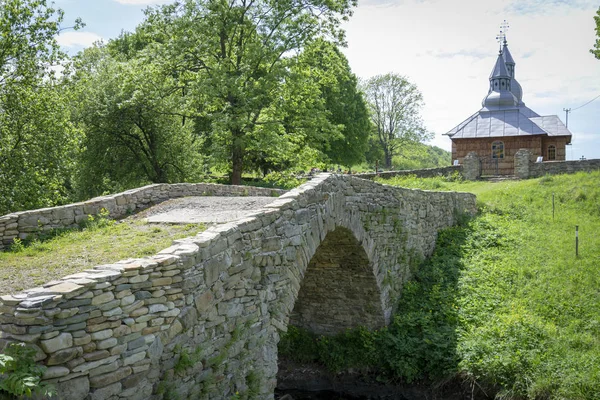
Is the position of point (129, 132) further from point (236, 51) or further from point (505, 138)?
point (505, 138)

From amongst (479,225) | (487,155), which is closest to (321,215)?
(479,225)

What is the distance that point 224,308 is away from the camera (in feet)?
22.5

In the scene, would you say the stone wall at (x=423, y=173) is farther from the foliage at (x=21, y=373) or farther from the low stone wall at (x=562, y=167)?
the foliage at (x=21, y=373)

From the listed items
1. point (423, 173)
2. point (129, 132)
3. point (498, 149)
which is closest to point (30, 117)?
point (129, 132)

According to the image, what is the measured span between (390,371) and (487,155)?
82.3ft

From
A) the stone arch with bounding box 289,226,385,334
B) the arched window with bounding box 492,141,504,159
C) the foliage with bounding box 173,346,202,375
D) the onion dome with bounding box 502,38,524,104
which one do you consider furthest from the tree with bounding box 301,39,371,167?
the foliage with bounding box 173,346,202,375

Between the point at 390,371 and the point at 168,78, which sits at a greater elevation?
the point at 168,78

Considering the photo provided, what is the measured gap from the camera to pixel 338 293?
13.0 m

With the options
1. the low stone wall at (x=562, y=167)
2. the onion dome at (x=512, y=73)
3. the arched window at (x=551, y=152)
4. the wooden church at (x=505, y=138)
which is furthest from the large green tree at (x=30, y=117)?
the onion dome at (x=512, y=73)

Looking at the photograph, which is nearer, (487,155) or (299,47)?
(299,47)

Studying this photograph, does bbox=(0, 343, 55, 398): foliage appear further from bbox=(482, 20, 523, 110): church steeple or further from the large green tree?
bbox=(482, 20, 523, 110): church steeple

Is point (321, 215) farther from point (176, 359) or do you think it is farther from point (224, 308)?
point (176, 359)

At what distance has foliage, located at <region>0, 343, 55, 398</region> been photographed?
13.9 feet

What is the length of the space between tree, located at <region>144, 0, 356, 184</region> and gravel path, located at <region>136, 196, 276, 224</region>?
7.85 m
